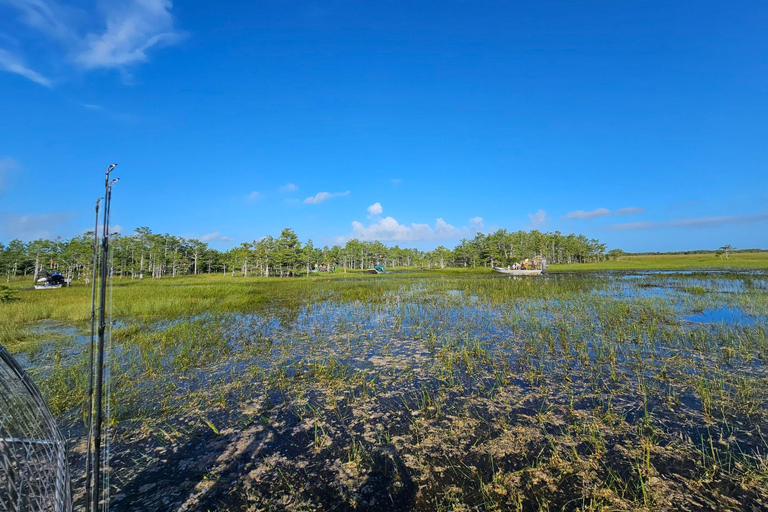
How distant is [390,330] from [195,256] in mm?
56848

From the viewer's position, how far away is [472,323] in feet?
34.8

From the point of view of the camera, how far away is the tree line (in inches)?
1590

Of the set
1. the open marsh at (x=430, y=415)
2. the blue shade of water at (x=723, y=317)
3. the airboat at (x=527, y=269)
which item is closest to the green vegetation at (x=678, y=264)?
the airboat at (x=527, y=269)

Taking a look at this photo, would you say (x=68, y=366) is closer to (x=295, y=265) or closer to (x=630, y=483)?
(x=630, y=483)

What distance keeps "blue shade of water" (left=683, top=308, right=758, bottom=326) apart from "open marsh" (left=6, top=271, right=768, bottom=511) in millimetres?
332

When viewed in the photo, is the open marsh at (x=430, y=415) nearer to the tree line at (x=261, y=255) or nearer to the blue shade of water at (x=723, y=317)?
the blue shade of water at (x=723, y=317)

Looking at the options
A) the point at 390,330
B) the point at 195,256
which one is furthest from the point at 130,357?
the point at 195,256

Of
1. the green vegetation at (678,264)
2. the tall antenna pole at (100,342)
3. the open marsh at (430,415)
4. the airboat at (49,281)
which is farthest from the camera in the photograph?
the green vegetation at (678,264)

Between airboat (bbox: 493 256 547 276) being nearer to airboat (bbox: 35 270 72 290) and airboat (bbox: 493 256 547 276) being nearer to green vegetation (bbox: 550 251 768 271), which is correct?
green vegetation (bbox: 550 251 768 271)

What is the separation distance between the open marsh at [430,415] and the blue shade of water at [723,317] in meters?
0.33

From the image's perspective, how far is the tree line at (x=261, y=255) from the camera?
40.4m

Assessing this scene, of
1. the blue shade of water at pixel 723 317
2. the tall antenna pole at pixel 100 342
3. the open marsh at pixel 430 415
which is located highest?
the tall antenna pole at pixel 100 342

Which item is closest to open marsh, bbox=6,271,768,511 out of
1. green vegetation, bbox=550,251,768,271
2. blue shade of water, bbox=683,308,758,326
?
blue shade of water, bbox=683,308,758,326

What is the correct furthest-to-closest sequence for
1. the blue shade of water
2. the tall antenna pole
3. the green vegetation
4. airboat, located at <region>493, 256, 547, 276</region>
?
the green vegetation
airboat, located at <region>493, 256, 547, 276</region>
the blue shade of water
the tall antenna pole
